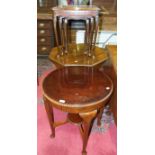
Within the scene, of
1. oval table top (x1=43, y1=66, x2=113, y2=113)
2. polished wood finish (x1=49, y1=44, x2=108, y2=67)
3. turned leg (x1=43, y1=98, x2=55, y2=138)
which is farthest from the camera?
polished wood finish (x1=49, y1=44, x2=108, y2=67)

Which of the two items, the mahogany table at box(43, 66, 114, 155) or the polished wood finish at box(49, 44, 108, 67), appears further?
the polished wood finish at box(49, 44, 108, 67)

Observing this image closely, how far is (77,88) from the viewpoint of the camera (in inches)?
63.7

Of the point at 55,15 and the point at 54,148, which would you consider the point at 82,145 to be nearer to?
the point at 54,148

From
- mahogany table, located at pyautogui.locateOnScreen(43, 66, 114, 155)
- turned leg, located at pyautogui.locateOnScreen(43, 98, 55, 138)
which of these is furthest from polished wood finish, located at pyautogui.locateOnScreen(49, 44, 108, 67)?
turned leg, located at pyautogui.locateOnScreen(43, 98, 55, 138)

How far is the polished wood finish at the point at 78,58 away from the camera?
2.08m

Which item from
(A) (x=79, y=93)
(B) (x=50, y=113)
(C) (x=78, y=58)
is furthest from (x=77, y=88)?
(C) (x=78, y=58)

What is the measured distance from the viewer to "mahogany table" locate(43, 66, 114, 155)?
148 centimetres

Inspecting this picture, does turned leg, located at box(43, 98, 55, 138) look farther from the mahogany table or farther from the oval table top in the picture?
the oval table top

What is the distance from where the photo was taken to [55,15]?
230cm

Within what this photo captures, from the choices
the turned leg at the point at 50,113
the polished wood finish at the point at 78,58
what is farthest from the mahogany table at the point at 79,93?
the polished wood finish at the point at 78,58

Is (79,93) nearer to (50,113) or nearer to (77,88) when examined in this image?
(77,88)

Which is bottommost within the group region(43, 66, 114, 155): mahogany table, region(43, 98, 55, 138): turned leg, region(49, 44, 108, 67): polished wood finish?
region(43, 98, 55, 138): turned leg

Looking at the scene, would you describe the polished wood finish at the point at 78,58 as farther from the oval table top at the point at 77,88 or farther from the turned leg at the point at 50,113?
the turned leg at the point at 50,113
